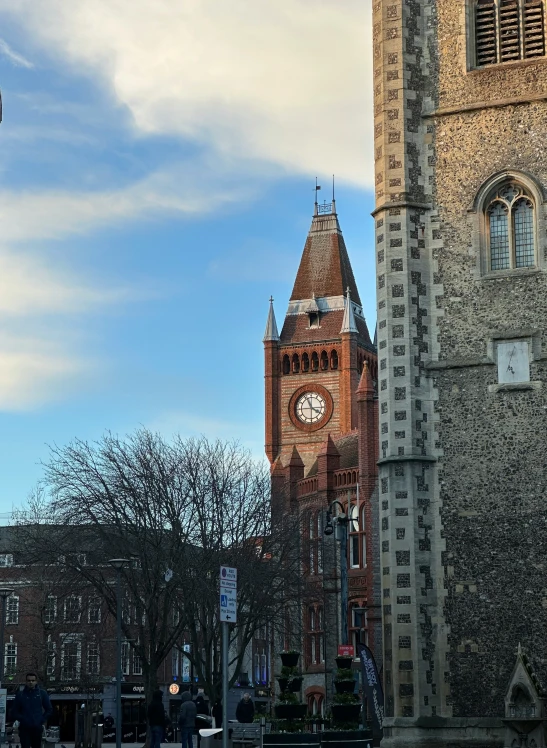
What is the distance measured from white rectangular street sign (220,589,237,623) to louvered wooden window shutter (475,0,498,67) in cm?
1715

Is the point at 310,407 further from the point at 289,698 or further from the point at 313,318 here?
the point at 289,698

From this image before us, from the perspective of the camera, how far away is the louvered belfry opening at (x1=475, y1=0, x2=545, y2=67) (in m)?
31.8

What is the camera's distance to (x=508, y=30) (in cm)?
3206

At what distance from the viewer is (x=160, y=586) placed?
42562mm

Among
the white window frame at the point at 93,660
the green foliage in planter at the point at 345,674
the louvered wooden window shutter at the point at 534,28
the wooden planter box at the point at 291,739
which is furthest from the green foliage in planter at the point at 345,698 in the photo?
the white window frame at the point at 93,660

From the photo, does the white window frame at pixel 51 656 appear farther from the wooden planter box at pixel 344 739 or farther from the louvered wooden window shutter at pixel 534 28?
the wooden planter box at pixel 344 739

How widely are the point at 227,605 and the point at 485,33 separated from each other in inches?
706

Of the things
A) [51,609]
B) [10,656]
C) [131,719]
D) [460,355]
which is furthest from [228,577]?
[10,656]

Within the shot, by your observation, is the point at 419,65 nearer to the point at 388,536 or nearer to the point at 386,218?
the point at 386,218

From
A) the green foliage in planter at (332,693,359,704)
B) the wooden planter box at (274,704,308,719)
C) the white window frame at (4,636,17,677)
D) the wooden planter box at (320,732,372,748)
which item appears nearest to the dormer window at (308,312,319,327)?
the white window frame at (4,636,17,677)

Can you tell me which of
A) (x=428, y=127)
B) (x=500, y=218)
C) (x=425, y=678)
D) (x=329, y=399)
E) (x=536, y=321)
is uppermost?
(x=329, y=399)

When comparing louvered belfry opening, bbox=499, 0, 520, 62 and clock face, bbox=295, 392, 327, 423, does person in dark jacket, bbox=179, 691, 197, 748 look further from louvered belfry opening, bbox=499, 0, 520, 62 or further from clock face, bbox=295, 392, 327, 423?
clock face, bbox=295, 392, 327, 423

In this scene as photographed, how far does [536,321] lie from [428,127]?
536cm

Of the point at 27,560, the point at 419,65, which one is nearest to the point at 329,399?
the point at 27,560
